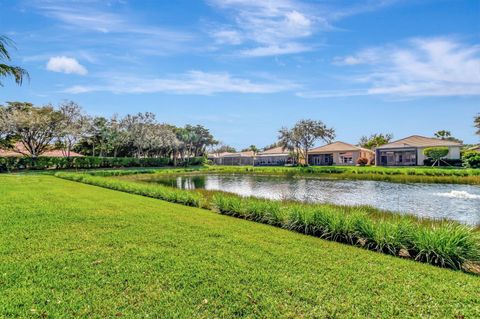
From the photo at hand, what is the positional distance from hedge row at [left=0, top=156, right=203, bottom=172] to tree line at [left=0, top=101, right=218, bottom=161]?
5.87 ft

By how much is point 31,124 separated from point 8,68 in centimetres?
3243

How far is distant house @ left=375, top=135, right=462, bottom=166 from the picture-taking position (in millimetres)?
37253

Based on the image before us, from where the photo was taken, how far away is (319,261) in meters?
4.84

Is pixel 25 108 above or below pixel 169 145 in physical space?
above

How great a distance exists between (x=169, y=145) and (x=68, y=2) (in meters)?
42.0

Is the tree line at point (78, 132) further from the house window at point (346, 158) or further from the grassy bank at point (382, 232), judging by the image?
the grassy bank at point (382, 232)

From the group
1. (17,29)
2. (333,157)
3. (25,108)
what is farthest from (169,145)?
(17,29)

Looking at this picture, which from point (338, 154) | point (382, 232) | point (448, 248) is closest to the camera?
point (448, 248)

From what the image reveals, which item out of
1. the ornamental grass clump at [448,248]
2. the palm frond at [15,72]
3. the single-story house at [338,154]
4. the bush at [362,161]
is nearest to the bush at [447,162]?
the bush at [362,161]

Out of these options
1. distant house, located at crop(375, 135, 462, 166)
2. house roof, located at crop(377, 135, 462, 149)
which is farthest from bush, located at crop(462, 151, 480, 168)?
house roof, located at crop(377, 135, 462, 149)

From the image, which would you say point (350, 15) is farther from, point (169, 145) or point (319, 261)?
point (169, 145)

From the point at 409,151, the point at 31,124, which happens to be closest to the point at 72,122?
the point at 31,124

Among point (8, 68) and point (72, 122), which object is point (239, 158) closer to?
point (72, 122)

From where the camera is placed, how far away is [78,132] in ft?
129
